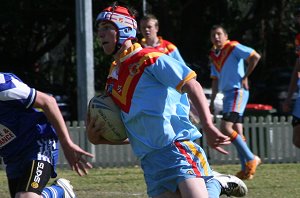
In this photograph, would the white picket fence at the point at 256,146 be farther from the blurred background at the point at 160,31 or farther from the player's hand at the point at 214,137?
the player's hand at the point at 214,137

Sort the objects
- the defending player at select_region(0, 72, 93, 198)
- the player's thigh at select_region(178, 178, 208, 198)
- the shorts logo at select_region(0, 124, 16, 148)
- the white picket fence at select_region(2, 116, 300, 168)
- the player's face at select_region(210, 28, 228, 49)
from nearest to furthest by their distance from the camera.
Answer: the player's thigh at select_region(178, 178, 208, 198)
the defending player at select_region(0, 72, 93, 198)
the shorts logo at select_region(0, 124, 16, 148)
the player's face at select_region(210, 28, 228, 49)
the white picket fence at select_region(2, 116, 300, 168)

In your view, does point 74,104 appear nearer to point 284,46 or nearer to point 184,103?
point 284,46

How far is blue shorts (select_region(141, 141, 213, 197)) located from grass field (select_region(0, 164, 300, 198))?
3930mm

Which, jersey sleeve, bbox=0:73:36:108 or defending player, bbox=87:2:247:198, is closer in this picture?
defending player, bbox=87:2:247:198

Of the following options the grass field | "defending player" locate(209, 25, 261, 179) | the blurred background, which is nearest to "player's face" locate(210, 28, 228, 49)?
"defending player" locate(209, 25, 261, 179)

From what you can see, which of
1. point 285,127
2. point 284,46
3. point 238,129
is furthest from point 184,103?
point 284,46

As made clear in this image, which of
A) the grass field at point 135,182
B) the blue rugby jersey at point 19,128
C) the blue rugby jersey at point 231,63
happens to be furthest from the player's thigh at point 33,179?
the blue rugby jersey at point 231,63

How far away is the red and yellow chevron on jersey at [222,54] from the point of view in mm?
11977

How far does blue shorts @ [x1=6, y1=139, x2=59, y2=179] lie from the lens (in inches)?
262

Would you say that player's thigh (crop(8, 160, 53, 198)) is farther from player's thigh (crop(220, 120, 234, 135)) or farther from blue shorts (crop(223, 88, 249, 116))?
blue shorts (crop(223, 88, 249, 116))

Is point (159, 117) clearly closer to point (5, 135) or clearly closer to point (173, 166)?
point (173, 166)

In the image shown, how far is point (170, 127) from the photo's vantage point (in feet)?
18.7

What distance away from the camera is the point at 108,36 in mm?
5973

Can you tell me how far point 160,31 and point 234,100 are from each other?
39.6ft
